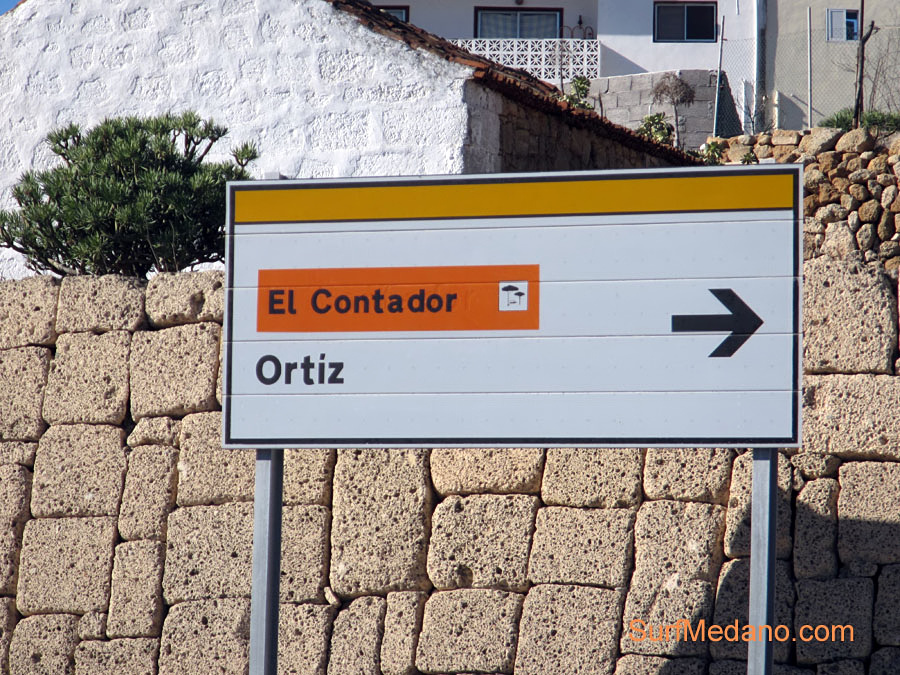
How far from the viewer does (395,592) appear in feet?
15.7

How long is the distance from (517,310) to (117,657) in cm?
269

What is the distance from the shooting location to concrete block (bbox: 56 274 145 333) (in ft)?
17.8

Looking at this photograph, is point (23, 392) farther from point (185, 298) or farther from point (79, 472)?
point (185, 298)

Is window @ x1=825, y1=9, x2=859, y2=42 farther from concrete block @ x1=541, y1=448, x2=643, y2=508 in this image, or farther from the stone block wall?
concrete block @ x1=541, y1=448, x2=643, y2=508

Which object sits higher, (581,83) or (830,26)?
(830,26)

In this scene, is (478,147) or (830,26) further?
(830,26)

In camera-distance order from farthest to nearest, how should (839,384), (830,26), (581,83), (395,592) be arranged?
1. (830,26)
2. (581,83)
3. (395,592)
4. (839,384)

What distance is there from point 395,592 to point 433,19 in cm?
1950

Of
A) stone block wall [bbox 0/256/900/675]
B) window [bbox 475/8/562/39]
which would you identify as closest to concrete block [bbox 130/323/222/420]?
stone block wall [bbox 0/256/900/675]

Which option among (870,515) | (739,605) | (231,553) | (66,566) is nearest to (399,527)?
(231,553)

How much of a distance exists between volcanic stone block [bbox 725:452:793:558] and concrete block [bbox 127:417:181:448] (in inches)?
97.0

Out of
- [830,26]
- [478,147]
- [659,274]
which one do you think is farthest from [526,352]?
[830,26]

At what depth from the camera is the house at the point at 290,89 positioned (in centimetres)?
916

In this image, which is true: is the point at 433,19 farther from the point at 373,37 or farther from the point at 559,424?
the point at 559,424
